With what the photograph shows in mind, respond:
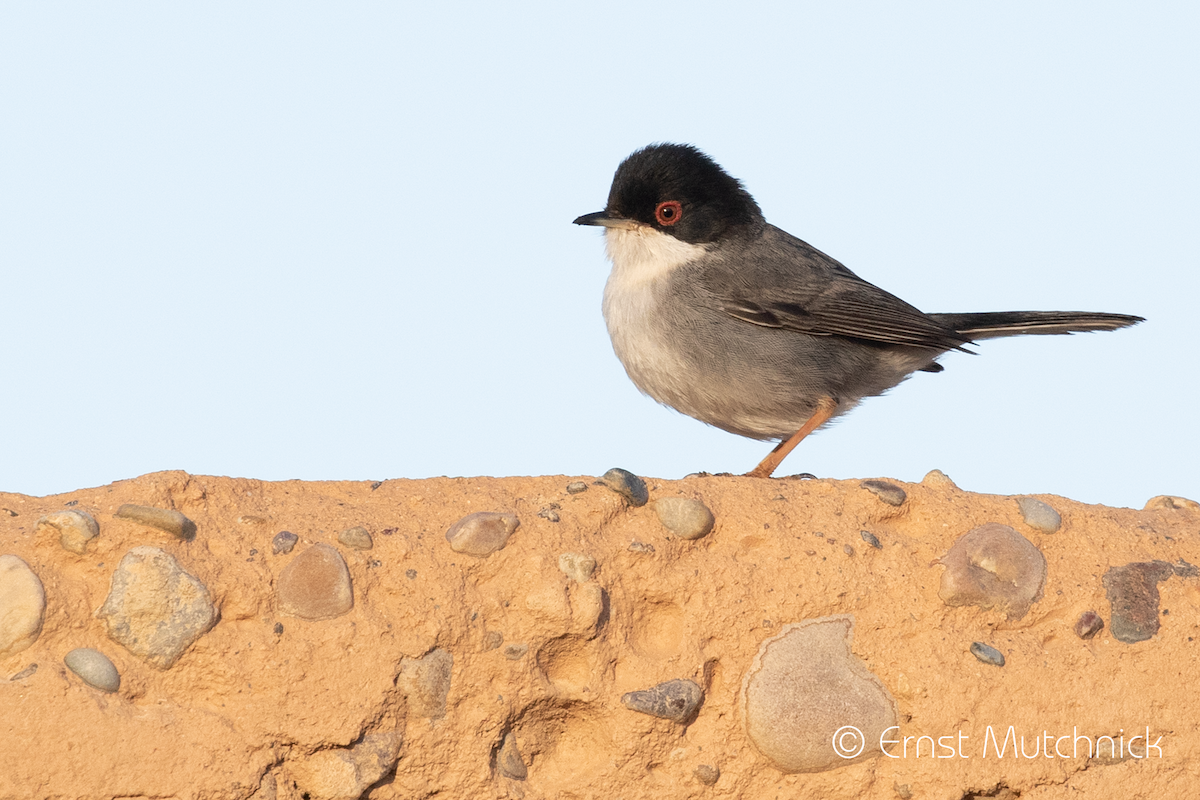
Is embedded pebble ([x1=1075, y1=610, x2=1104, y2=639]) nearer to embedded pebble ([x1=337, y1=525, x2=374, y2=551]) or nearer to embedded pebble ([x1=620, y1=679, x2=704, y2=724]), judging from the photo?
embedded pebble ([x1=620, y1=679, x2=704, y2=724])

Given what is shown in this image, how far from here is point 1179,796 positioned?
3.91 meters

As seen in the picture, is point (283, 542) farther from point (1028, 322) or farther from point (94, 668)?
point (1028, 322)

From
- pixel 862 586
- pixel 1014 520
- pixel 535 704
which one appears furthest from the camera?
pixel 1014 520

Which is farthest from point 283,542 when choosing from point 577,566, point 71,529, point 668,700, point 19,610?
point 668,700

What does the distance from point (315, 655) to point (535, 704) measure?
2.32 ft

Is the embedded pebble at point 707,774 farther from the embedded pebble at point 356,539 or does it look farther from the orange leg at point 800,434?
the orange leg at point 800,434

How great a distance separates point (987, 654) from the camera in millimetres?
3912

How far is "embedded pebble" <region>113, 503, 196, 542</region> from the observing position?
140 inches

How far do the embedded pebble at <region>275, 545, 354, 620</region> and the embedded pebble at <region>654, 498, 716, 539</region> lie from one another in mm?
1099

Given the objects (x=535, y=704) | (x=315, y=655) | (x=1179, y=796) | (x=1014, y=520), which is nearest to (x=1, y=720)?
(x=315, y=655)

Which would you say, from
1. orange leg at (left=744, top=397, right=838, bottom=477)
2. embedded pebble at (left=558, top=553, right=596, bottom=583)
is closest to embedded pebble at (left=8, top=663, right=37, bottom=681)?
embedded pebble at (left=558, top=553, right=596, bottom=583)

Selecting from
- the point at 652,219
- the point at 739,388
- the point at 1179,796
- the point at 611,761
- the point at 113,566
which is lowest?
the point at 1179,796

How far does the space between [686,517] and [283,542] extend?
134 cm

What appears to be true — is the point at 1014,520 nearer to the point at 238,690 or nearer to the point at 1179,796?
the point at 1179,796
